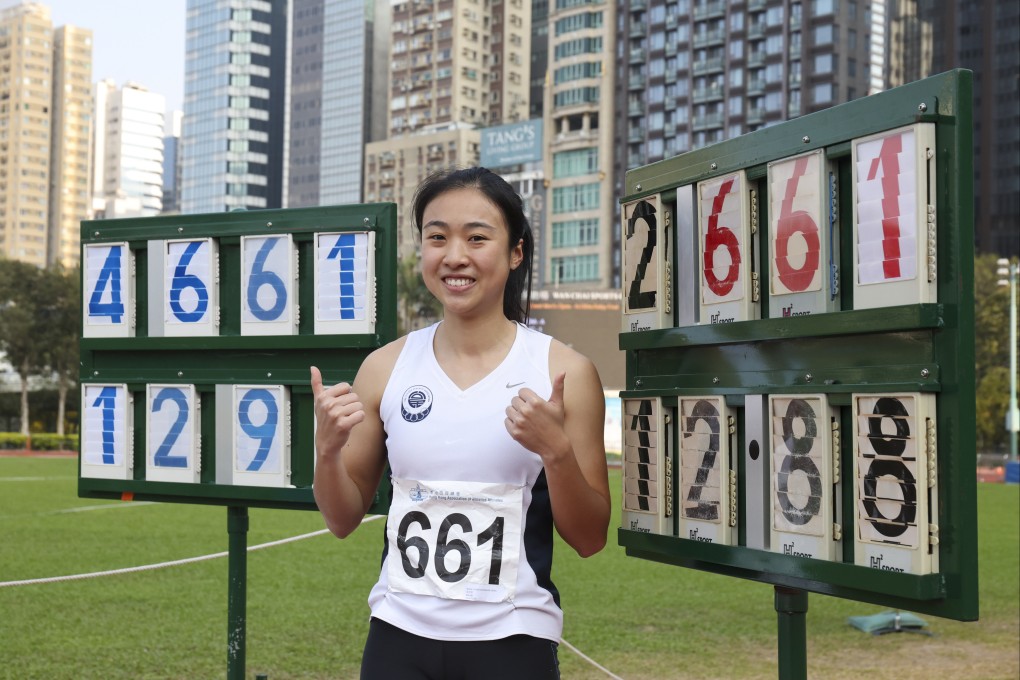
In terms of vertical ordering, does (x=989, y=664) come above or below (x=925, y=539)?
below

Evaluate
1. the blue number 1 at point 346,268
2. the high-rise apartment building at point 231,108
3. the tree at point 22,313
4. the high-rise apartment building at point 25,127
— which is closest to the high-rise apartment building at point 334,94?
the high-rise apartment building at point 231,108

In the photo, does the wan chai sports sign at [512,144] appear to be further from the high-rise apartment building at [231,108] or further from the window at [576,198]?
the high-rise apartment building at [231,108]

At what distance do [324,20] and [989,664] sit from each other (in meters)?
126

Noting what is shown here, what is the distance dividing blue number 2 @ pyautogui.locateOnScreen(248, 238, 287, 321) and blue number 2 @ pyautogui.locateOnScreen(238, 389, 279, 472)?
0.29 metres

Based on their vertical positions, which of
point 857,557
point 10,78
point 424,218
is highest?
point 10,78

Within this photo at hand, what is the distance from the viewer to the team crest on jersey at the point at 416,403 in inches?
111

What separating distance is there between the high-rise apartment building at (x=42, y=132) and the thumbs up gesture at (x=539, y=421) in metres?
144

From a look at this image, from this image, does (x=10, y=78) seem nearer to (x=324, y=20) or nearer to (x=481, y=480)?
(x=324, y=20)

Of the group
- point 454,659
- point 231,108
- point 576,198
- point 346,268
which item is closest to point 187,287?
point 346,268

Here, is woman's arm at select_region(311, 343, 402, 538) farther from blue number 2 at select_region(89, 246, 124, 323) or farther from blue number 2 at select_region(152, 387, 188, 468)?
blue number 2 at select_region(89, 246, 124, 323)

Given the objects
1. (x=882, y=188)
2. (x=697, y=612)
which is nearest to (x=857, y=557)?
(x=882, y=188)

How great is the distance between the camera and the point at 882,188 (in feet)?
9.47

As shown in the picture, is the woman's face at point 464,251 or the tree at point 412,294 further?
the tree at point 412,294

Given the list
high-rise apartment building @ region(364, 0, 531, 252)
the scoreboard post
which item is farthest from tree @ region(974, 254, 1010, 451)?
high-rise apartment building @ region(364, 0, 531, 252)
